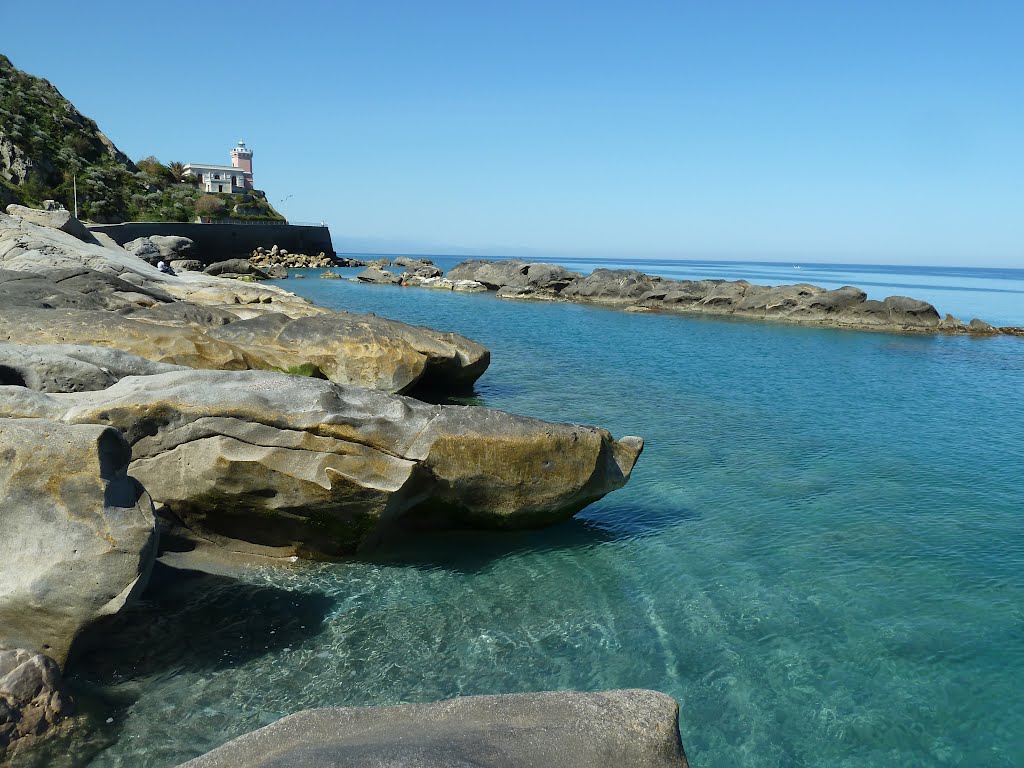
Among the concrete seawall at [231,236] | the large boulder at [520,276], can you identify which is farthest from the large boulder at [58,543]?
the large boulder at [520,276]

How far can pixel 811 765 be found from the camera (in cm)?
784

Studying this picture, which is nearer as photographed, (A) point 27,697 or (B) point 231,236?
(A) point 27,697

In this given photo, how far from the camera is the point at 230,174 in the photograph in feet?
502

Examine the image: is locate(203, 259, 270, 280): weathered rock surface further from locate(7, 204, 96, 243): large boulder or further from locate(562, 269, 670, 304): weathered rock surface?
locate(7, 204, 96, 243): large boulder

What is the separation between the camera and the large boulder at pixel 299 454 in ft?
35.0

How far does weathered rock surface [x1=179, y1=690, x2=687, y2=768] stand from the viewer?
4387mm

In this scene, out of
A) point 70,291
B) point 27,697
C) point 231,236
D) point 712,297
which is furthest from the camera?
point 231,236

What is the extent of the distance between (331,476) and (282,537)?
62.2 inches

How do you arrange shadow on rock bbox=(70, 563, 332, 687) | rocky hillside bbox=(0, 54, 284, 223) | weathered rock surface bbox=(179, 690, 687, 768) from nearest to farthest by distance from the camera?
weathered rock surface bbox=(179, 690, 687, 768), shadow on rock bbox=(70, 563, 332, 687), rocky hillside bbox=(0, 54, 284, 223)

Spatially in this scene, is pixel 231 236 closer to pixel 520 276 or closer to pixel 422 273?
pixel 422 273

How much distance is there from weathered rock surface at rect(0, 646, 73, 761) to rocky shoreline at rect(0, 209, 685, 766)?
0.04 ft

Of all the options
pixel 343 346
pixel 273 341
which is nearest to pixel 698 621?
pixel 343 346

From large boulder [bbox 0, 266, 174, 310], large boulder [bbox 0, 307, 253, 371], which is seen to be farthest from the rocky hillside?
large boulder [bbox 0, 307, 253, 371]

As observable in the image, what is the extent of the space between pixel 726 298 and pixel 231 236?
60.1m
